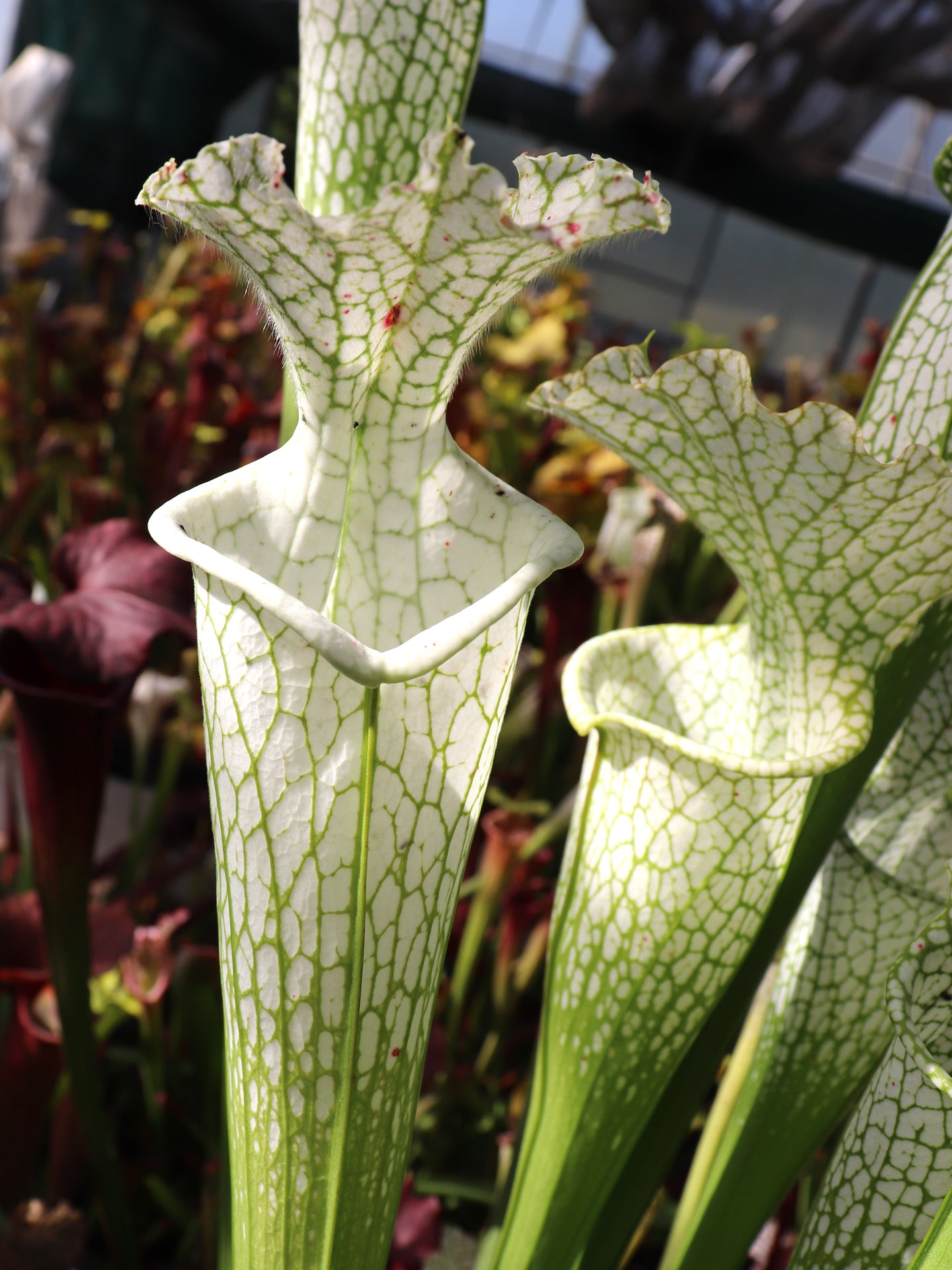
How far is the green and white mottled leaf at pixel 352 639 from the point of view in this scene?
1.21ft

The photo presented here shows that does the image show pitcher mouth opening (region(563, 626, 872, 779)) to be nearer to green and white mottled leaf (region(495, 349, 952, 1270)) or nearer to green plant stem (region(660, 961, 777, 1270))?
green and white mottled leaf (region(495, 349, 952, 1270))

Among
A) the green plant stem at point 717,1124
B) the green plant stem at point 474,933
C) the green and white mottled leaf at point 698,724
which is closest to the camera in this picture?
the green and white mottled leaf at point 698,724

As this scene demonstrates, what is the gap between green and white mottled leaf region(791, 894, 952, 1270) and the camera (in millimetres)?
504

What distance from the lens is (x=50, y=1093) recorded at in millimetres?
888

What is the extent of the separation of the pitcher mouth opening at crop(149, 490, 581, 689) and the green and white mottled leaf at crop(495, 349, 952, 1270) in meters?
0.12

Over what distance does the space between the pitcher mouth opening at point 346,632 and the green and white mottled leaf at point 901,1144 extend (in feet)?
0.94

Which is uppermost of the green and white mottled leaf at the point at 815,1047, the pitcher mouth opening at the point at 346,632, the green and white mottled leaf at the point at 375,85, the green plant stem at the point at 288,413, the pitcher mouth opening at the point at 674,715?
the green and white mottled leaf at the point at 375,85

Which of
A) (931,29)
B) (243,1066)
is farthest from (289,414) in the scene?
(931,29)

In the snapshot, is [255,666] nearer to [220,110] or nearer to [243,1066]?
[243,1066]

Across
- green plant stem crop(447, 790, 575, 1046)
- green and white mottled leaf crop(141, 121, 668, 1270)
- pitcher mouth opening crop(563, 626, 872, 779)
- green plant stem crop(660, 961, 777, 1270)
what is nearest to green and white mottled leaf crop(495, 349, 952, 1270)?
pitcher mouth opening crop(563, 626, 872, 779)

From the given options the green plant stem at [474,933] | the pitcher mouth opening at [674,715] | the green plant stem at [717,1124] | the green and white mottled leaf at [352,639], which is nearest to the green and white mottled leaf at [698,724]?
the pitcher mouth opening at [674,715]

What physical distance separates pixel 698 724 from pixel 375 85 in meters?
0.50

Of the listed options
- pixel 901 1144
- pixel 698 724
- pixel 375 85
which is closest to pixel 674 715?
pixel 698 724

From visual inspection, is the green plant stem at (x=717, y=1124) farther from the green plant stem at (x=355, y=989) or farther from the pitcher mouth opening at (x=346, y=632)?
the pitcher mouth opening at (x=346, y=632)
